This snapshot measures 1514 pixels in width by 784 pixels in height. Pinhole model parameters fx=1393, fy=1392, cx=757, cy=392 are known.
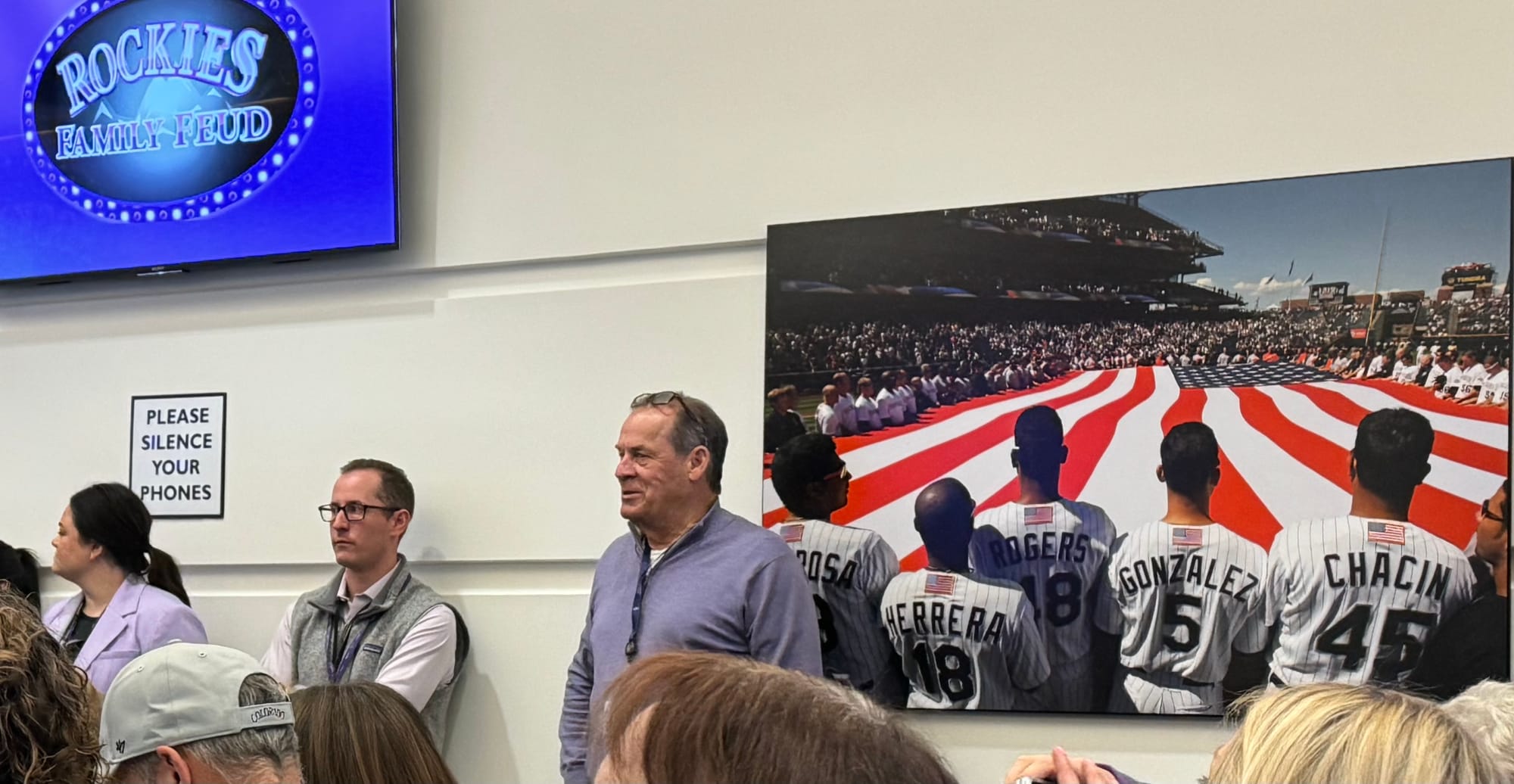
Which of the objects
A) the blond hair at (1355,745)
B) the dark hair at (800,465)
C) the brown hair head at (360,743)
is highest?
the dark hair at (800,465)

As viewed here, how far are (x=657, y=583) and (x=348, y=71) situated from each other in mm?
1793

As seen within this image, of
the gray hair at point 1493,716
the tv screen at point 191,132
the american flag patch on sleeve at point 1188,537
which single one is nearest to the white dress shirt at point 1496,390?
the american flag patch on sleeve at point 1188,537

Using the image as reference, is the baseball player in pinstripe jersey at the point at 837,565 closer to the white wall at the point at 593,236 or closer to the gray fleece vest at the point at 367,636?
the white wall at the point at 593,236

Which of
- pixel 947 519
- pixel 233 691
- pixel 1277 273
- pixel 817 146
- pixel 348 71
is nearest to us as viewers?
pixel 233 691

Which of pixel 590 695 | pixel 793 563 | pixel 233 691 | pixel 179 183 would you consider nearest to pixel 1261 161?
pixel 793 563

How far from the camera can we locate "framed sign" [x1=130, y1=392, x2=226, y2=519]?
393 centimetres

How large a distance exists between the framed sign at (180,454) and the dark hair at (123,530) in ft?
0.55

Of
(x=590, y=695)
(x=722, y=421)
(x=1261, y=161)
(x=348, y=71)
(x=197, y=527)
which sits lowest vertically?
(x=590, y=695)

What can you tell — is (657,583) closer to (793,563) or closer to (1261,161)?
(793,563)

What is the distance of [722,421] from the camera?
3305mm

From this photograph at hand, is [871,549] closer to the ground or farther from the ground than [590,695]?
farther from the ground

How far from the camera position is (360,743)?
5.99 ft

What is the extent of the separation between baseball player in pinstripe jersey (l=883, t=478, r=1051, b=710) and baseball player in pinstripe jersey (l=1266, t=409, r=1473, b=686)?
52cm

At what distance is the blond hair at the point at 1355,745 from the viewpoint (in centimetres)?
126
